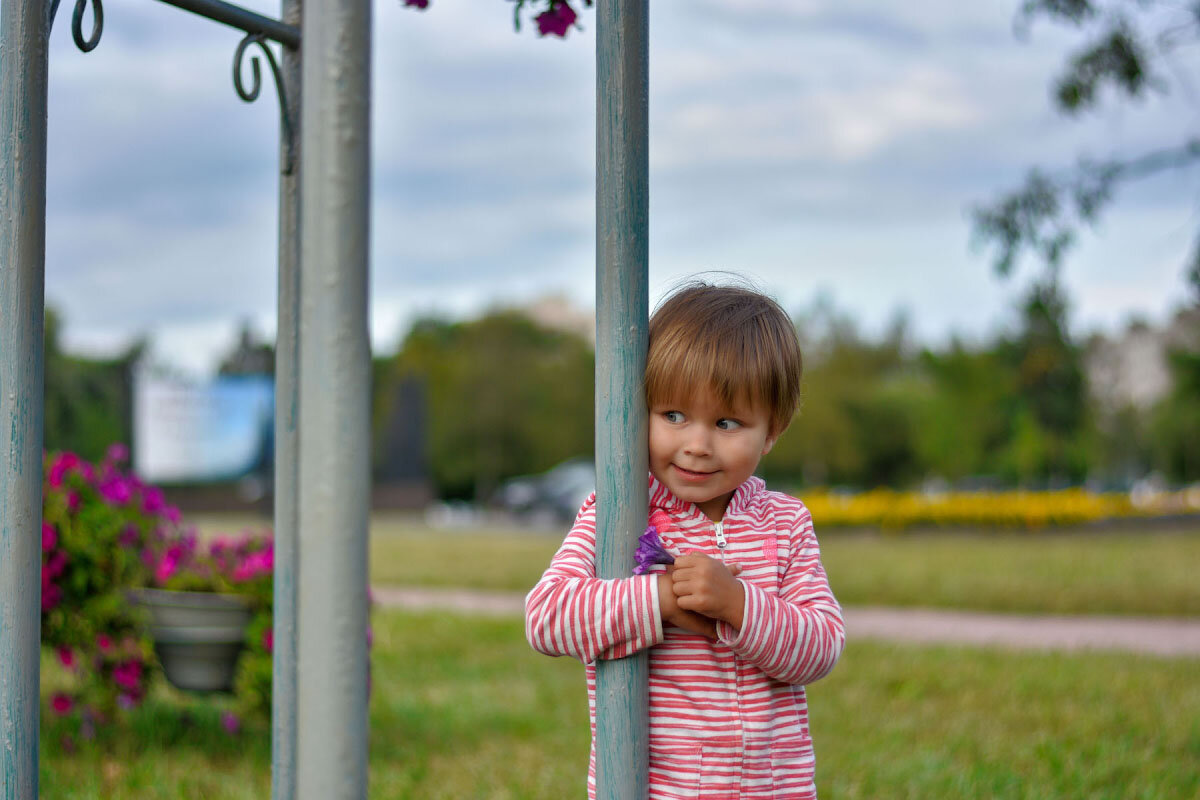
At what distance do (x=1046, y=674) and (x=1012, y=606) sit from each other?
114 inches

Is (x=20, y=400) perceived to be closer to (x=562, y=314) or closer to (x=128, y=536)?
(x=128, y=536)

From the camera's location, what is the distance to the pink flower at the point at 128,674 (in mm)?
3764

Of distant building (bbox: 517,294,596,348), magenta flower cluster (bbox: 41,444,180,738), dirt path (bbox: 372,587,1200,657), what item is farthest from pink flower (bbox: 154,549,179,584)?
distant building (bbox: 517,294,596,348)

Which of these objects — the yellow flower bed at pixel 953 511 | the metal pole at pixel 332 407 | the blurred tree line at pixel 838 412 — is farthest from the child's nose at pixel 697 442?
the blurred tree line at pixel 838 412

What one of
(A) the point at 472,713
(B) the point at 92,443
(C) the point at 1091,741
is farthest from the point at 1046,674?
(B) the point at 92,443

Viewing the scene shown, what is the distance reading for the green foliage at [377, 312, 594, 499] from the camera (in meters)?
43.0

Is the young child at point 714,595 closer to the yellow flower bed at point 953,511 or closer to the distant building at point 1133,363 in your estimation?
the yellow flower bed at point 953,511

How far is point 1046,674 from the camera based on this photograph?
5262mm

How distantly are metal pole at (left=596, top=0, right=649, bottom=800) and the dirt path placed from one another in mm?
5249

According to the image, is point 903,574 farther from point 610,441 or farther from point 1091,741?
point 610,441

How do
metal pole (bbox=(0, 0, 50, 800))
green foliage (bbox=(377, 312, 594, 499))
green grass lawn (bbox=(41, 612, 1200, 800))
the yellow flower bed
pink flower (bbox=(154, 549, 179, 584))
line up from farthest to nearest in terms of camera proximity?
green foliage (bbox=(377, 312, 594, 499))
the yellow flower bed
pink flower (bbox=(154, 549, 179, 584))
green grass lawn (bbox=(41, 612, 1200, 800))
metal pole (bbox=(0, 0, 50, 800))

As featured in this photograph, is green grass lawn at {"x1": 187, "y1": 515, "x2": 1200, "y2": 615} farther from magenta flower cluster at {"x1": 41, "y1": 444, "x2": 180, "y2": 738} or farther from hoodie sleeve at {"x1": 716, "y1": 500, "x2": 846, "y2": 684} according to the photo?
hoodie sleeve at {"x1": 716, "y1": 500, "x2": 846, "y2": 684}

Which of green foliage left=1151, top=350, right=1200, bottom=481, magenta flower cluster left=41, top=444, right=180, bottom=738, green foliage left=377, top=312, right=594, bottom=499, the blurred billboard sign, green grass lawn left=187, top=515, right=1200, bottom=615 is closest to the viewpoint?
magenta flower cluster left=41, top=444, right=180, bottom=738

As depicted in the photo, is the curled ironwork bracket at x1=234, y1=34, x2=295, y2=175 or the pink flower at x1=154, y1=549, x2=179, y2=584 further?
the pink flower at x1=154, y1=549, x2=179, y2=584
